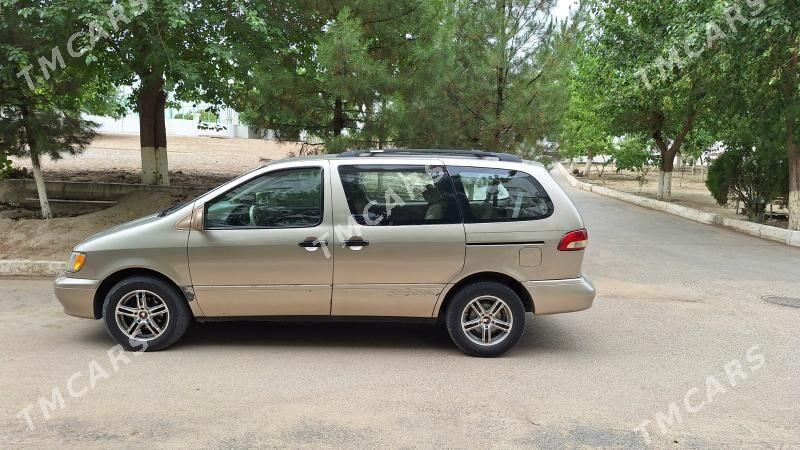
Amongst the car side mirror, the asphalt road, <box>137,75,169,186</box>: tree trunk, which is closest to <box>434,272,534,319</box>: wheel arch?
the asphalt road

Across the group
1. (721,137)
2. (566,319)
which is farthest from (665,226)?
(566,319)

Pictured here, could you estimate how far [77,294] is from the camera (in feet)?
16.3

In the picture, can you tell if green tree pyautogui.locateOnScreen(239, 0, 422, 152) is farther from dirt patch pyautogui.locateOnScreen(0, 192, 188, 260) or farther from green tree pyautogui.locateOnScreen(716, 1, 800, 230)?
green tree pyautogui.locateOnScreen(716, 1, 800, 230)

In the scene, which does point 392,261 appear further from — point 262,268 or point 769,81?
point 769,81

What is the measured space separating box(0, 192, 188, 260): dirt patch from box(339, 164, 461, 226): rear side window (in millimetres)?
5350

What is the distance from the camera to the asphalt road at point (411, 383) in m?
3.64

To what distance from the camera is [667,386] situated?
14.7 ft

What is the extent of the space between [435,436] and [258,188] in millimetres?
2555

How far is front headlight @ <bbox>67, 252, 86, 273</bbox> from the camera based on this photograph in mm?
4938

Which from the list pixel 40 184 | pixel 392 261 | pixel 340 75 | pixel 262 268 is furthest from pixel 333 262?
pixel 40 184

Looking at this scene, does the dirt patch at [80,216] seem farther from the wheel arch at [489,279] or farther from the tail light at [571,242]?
the tail light at [571,242]

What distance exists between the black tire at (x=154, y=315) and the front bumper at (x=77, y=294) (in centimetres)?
14

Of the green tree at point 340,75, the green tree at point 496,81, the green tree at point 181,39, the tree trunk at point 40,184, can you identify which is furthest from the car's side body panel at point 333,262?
the tree trunk at point 40,184

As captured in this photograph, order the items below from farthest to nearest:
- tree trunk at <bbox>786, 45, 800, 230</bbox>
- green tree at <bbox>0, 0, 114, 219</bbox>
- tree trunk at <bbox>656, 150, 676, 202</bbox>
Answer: tree trunk at <bbox>656, 150, 676, 202</bbox>, tree trunk at <bbox>786, 45, 800, 230</bbox>, green tree at <bbox>0, 0, 114, 219</bbox>
